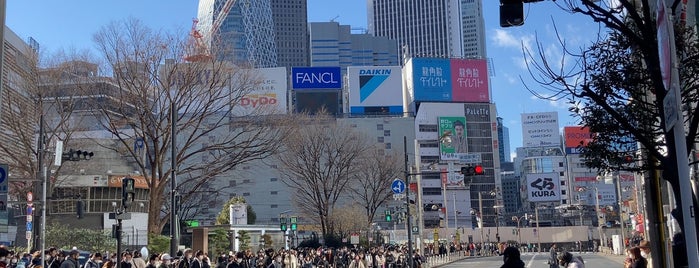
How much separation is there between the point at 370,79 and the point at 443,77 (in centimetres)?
1513

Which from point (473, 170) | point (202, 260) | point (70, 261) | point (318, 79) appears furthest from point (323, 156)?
point (318, 79)

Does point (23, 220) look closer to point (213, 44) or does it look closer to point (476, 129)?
point (213, 44)

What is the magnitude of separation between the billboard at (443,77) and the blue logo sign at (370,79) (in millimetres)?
9078

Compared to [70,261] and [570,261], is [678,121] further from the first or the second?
[70,261]

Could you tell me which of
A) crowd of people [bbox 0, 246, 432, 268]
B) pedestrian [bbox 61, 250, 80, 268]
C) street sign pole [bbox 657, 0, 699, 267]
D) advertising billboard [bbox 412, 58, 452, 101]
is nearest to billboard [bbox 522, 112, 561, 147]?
advertising billboard [bbox 412, 58, 452, 101]

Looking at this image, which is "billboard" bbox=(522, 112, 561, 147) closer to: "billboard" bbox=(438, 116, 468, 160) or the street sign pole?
"billboard" bbox=(438, 116, 468, 160)

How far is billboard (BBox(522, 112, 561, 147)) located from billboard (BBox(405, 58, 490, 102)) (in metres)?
25.4

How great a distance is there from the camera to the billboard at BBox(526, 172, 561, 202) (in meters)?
70.0

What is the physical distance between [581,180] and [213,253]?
110m

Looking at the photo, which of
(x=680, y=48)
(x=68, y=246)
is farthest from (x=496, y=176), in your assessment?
(x=680, y=48)

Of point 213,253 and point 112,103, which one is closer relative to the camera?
point 112,103

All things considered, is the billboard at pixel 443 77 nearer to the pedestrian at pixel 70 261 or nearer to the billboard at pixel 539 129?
the billboard at pixel 539 129

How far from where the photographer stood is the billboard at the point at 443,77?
371 feet

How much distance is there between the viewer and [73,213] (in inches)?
2256
